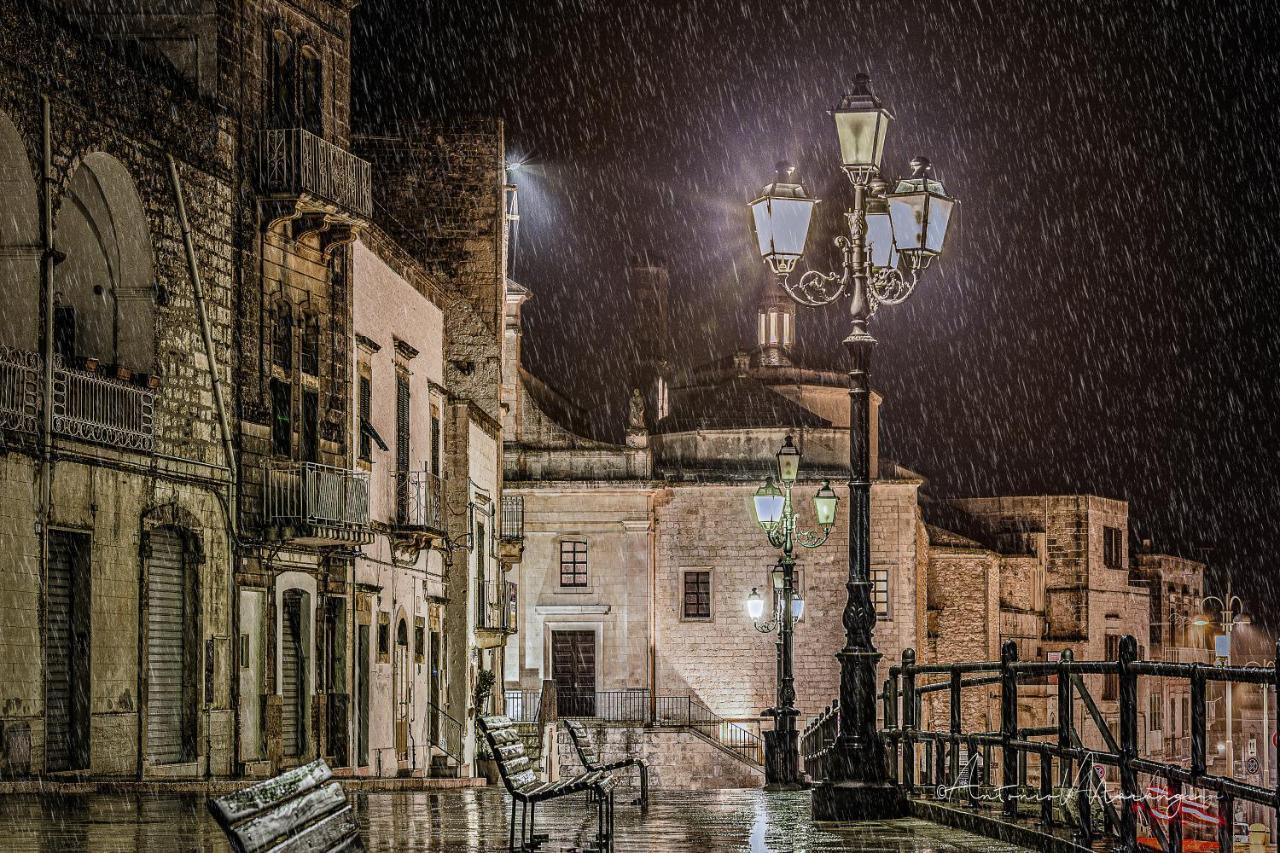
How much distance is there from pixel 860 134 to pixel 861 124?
0.08 m

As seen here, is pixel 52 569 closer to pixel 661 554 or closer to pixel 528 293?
pixel 528 293

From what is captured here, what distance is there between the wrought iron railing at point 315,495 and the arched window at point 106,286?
3137 mm

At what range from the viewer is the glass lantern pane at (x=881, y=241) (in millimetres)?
15617

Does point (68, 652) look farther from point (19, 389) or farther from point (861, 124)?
point (861, 124)

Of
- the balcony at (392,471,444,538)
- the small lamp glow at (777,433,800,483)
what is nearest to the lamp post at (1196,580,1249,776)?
the small lamp glow at (777,433,800,483)

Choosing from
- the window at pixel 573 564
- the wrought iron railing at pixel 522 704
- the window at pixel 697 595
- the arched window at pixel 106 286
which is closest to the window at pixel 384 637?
the arched window at pixel 106 286

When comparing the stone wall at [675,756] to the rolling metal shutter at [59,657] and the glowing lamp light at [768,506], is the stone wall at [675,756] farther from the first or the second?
the rolling metal shutter at [59,657]

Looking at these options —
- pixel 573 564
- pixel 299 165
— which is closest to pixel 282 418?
pixel 299 165

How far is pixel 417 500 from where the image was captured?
29375 mm

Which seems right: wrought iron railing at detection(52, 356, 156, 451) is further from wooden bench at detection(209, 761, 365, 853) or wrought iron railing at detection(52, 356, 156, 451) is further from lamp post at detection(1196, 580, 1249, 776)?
lamp post at detection(1196, 580, 1249, 776)

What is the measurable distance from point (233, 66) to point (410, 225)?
542 inches

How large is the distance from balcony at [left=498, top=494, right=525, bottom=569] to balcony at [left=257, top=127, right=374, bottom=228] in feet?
51.8

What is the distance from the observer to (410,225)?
A: 36.3 meters

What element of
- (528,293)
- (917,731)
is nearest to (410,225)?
(528,293)
